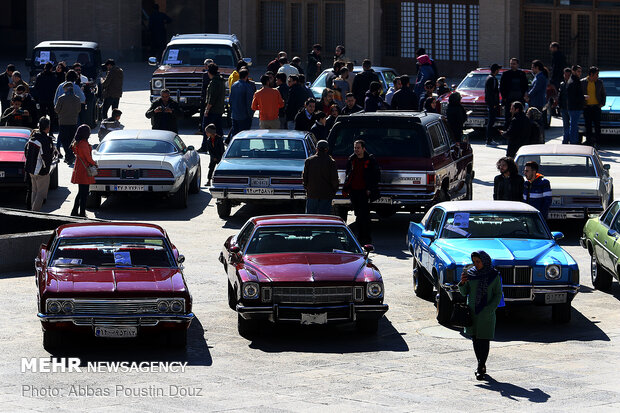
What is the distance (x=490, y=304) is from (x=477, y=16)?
1282 inches

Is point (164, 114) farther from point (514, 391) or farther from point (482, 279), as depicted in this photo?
point (514, 391)

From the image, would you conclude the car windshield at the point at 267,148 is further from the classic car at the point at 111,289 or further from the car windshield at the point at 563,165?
the classic car at the point at 111,289

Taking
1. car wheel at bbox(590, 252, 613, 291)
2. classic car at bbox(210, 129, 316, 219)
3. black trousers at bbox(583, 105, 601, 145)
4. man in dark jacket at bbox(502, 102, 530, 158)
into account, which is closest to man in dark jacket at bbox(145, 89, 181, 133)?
classic car at bbox(210, 129, 316, 219)

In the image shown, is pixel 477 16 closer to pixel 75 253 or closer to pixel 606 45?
pixel 606 45

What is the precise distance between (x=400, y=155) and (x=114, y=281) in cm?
853

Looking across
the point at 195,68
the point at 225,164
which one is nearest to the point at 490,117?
the point at 195,68

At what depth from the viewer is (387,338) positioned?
16.1 metres

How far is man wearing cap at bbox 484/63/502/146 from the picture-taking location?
32.6 metres

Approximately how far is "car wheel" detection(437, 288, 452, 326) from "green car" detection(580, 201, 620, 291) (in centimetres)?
262

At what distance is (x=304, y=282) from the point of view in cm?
1569

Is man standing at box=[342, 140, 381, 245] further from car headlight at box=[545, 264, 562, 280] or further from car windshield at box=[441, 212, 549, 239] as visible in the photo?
car headlight at box=[545, 264, 562, 280]

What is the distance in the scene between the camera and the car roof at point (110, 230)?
53.3ft

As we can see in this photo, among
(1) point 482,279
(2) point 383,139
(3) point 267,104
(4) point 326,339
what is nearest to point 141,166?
(2) point 383,139

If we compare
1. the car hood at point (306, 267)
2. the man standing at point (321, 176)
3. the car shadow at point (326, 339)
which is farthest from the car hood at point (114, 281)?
the man standing at point (321, 176)
